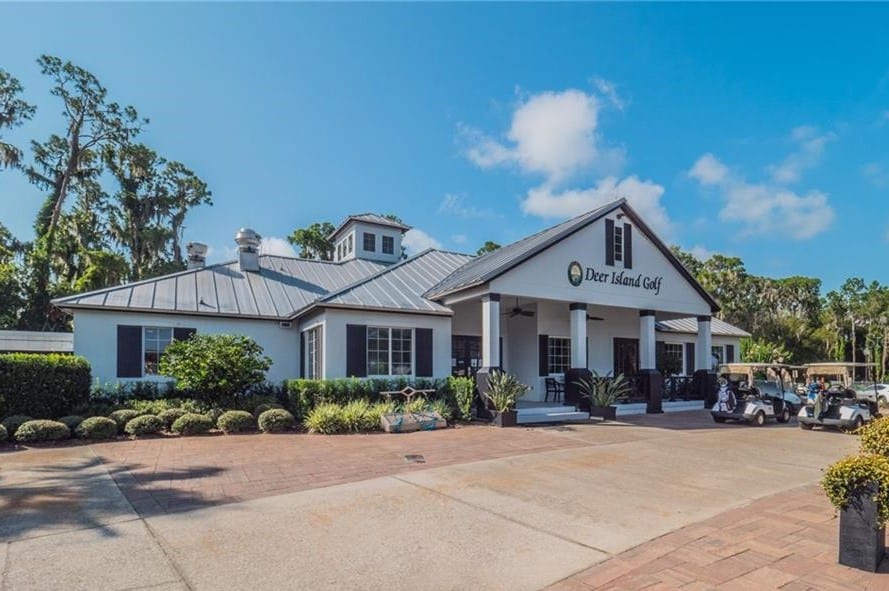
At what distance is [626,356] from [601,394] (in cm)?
721

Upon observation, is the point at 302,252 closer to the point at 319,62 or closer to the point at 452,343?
the point at 452,343

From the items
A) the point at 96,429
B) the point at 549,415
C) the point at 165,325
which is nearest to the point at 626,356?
Answer: the point at 549,415

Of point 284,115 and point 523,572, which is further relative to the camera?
point 284,115

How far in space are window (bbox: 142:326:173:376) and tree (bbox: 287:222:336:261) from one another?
26992mm

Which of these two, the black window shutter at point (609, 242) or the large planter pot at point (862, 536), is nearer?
the large planter pot at point (862, 536)

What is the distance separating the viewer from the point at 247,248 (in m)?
19.8

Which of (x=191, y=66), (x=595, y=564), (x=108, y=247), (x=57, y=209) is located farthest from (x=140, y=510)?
(x=108, y=247)

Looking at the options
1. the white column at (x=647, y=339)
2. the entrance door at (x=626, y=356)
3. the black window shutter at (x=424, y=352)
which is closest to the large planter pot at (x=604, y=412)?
the white column at (x=647, y=339)

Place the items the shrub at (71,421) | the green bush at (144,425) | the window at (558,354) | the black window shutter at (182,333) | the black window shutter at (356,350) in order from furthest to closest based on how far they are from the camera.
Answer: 1. the window at (558,354)
2. the black window shutter at (182,333)
3. the black window shutter at (356,350)
4. the green bush at (144,425)
5. the shrub at (71,421)

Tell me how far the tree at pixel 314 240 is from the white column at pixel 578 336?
A: 29.9 metres

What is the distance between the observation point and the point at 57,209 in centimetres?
2861

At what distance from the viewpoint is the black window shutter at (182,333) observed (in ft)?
51.9

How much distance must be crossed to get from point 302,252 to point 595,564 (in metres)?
41.4

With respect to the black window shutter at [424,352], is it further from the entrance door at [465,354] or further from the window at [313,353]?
the window at [313,353]
